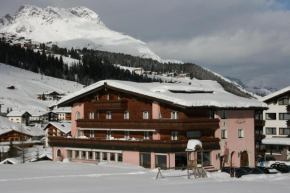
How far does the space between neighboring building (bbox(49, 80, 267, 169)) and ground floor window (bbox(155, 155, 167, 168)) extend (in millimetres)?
98

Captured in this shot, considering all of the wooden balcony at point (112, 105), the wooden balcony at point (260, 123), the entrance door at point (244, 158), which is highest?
the wooden balcony at point (112, 105)

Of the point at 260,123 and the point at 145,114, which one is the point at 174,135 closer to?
the point at 145,114

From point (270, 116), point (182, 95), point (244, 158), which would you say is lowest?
point (244, 158)

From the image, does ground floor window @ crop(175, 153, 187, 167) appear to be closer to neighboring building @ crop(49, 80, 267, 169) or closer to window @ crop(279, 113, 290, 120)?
neighboring building @ crop(49, 80, 267, 169)

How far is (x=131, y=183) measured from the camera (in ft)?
109

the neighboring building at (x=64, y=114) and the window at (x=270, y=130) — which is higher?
the neighboring building at (x=64, y=114)

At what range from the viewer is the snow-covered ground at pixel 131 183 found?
29.1 m

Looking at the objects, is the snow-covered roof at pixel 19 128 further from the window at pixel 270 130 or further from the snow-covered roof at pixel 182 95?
the snow-covered roof at pixel 182 95

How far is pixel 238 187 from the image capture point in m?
30.5

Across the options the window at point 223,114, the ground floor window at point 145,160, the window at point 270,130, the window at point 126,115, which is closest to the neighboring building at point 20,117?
the window at point 270,130

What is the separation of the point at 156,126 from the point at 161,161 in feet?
11.4

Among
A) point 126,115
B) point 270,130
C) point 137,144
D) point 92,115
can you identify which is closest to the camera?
point 137,144

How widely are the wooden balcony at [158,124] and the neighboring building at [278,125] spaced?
20619 millimetres

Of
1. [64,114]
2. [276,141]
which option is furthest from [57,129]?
[64,114]
